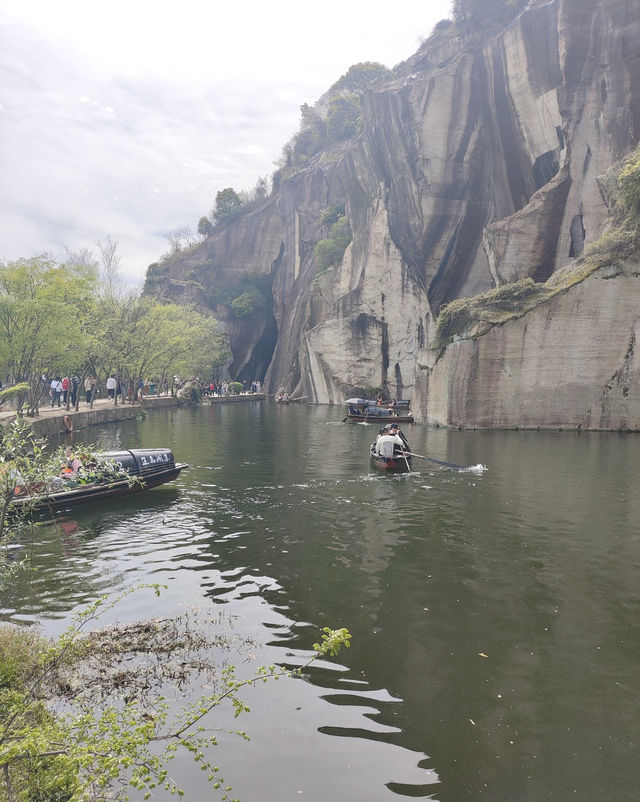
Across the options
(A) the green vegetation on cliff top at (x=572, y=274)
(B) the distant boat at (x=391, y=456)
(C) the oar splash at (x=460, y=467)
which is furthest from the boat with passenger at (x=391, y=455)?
(A) the green vegetation on cliff top at (x=572, y=274)

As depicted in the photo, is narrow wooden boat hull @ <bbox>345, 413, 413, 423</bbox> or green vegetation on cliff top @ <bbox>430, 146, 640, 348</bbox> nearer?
green vegetation on cliff top @ <bbox>430, 146, 640, 348</bbox>

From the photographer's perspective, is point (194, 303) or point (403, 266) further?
point (194, 303)

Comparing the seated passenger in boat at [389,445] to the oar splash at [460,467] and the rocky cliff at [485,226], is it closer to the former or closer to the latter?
the oar splash at [460,467]

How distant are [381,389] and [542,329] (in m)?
26.5

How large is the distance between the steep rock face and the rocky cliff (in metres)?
0.08

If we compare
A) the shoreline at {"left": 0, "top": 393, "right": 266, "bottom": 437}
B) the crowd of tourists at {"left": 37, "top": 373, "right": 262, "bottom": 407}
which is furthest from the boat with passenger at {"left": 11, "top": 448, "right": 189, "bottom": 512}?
the crowd of tourists at {"left": 37, "top": 373, "right": 262, "bottom": 407}

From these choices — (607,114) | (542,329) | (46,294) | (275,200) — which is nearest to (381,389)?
(542,329)

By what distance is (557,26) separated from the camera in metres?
43.9

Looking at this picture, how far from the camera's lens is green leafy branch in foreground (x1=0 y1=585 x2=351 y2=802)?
14.2 ft

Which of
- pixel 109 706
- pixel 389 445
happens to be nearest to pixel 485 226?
pixel 389 445

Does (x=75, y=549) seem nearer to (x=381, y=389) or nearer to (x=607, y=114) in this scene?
(x=607, y=114)

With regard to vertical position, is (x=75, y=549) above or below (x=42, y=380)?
below

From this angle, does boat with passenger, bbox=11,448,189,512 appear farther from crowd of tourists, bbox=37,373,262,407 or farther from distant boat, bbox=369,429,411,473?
crowd of tourists, bbox=37,373,262,407

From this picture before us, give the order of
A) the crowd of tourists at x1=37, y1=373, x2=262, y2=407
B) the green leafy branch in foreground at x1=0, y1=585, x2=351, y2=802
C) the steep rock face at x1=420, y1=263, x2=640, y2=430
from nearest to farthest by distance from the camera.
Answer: the green leafy branch in foreground at x1=0, y1=585, x2=351, y2=802 → the steep rock face at x1=420, y1=263, x2=640, y2=430 → the crowd of tourists at x1=37, y1=373, x2=262, y2=407
